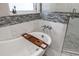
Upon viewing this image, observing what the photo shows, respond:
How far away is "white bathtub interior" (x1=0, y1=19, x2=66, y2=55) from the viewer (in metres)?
1.80

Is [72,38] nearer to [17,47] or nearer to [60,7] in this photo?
[60,7]

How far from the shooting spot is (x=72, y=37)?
201cm

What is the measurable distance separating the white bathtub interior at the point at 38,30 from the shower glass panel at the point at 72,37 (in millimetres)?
121

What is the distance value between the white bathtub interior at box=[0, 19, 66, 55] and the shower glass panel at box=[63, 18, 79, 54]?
0.12 metres

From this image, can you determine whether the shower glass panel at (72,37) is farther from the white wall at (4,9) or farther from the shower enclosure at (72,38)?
the white wall at (4,9)

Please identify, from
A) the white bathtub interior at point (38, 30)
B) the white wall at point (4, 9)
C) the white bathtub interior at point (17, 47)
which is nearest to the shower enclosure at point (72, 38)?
the white bathtub interior at point (38, 30)

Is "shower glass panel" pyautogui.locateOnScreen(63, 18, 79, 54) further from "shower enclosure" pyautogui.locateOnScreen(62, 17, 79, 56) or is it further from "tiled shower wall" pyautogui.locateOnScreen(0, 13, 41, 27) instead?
"tiled shower wall" pyautogui.locateOnScreen(0, 13, 41, 27)

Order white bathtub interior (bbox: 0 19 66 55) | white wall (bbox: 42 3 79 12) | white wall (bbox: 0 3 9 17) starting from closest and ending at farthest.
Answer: white wall (bbox: 0 3 9 17) < white bathtub interior (bbox: 0 19 66 55) < white wall (bbox: 42 3 79 12)

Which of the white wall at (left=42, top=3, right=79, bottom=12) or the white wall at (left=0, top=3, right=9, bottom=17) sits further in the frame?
the white wall at (left=42, top=3, right=79, bottom=12)

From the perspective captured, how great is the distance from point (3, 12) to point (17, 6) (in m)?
0.61

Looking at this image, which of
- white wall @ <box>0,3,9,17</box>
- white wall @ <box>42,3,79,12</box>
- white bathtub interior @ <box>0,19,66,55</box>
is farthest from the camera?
white wall @ <box>42,3,79,12</box>

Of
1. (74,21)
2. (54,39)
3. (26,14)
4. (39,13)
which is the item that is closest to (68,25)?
(74,21)

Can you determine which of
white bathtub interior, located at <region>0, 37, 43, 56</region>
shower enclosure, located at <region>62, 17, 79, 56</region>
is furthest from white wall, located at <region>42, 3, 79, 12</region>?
white bathtub interior, located at <region>0, 37, 43, 56</region>

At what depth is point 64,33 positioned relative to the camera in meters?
2.08
